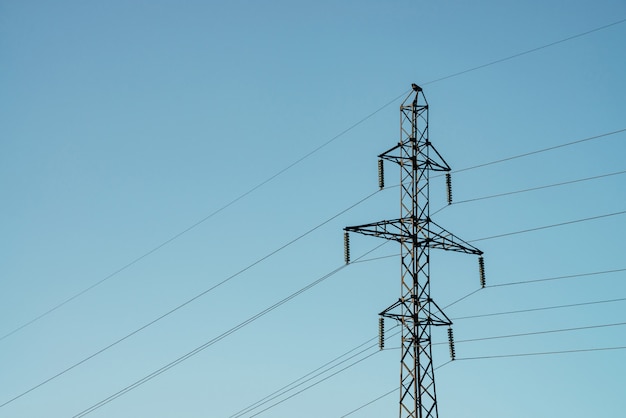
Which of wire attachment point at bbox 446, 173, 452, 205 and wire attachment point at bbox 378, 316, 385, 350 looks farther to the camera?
wire attachment point at bbox 446, 173, 452, 205

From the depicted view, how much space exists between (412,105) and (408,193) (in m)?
4.62

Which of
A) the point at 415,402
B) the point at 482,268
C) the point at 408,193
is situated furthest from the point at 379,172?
the point at 415,402

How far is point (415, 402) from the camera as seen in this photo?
36938mm

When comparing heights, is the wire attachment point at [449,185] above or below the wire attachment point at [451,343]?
above

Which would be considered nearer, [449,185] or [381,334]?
[381,334]

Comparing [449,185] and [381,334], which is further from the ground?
[449,185]

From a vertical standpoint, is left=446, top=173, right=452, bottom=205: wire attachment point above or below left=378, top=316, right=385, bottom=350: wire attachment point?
above

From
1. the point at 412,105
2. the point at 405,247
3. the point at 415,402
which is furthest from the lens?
the point at 412,105

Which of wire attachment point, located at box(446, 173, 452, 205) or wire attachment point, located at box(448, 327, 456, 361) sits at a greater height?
wire attachment point, located at box(446, 173, 452, 205)

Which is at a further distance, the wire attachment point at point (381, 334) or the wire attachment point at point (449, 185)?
the wire attachment point at point (449, 185)

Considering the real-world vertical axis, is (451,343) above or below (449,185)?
below

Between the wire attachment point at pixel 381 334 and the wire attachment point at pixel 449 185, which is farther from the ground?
the wire attachment point at pixel 449 185

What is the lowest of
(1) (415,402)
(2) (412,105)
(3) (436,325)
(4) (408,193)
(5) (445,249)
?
(1) (415,402)

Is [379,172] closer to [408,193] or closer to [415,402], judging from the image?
[408,193]
